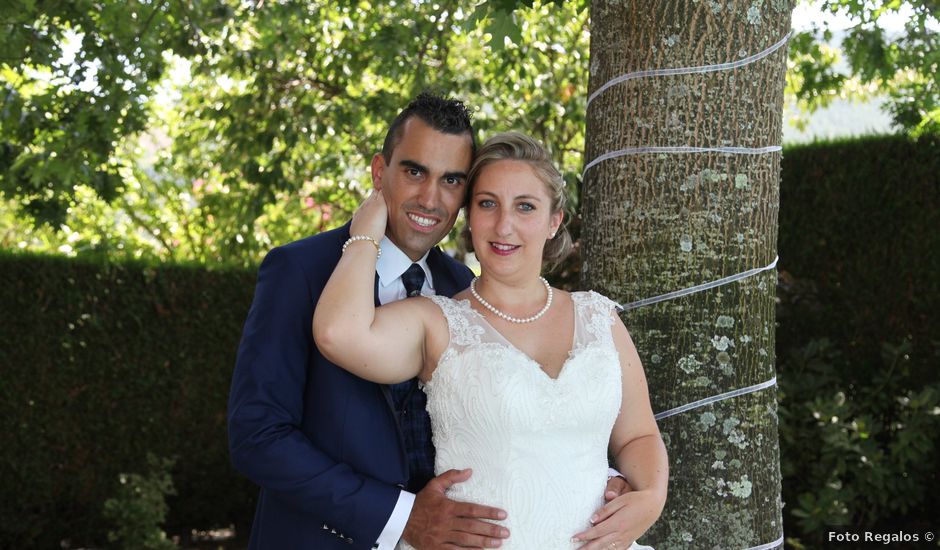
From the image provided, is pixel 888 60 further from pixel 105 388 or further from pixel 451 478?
pixel 105 388

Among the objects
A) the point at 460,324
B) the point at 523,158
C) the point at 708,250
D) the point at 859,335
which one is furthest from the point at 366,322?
the point at 859,335

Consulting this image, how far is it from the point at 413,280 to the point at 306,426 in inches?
23.3

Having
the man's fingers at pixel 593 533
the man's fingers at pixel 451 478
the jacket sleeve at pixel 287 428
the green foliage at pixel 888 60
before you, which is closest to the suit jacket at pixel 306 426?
the jacket sleeve at pixel 287 428

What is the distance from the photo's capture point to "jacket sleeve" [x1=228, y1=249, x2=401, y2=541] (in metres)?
2.49

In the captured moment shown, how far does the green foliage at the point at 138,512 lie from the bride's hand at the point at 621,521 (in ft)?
15.7

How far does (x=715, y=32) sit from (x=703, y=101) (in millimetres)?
216

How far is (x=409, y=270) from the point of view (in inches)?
117

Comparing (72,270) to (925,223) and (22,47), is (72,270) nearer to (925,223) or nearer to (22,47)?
(22,47)

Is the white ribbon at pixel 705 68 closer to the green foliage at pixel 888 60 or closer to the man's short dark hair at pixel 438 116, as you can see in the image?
the man's short dark hair at pixel 438 116

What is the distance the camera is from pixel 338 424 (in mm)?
2613

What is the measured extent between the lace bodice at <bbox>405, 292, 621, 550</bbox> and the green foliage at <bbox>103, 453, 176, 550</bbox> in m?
4.64

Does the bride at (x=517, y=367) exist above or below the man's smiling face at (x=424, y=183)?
below

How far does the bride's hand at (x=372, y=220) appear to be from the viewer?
2633mm

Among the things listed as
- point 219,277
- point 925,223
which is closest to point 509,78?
point 219,277
